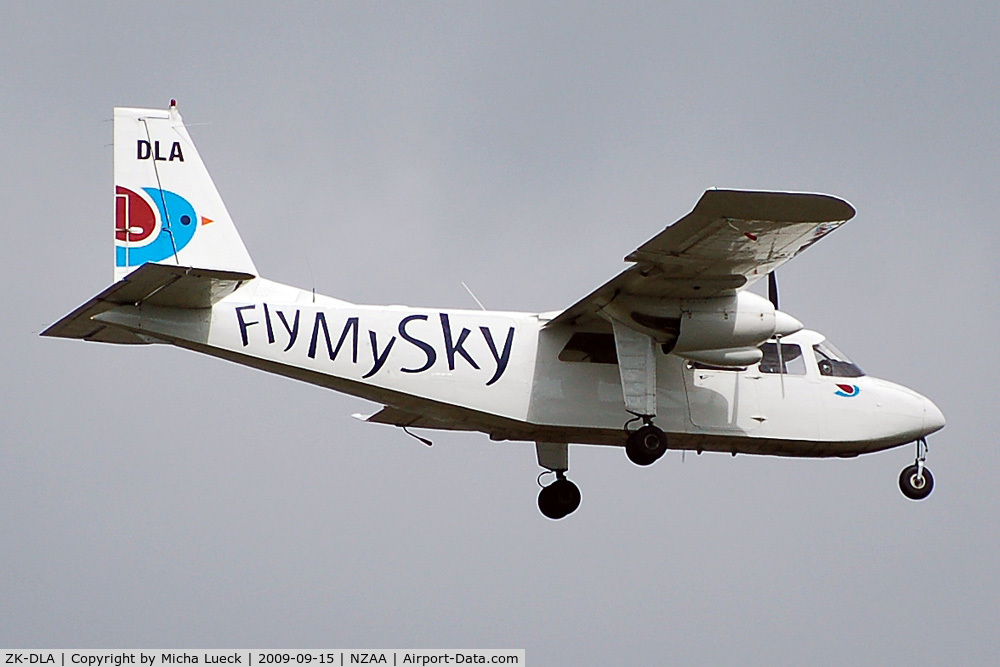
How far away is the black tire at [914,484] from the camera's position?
25.2 metres

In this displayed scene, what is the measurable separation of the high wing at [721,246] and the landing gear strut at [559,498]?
3.24 metres

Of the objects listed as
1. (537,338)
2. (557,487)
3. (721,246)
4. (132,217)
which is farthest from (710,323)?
(132,217)

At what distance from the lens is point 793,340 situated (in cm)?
2478

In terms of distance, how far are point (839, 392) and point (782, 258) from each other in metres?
3.41

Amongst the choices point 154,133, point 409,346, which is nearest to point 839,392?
point 409,346

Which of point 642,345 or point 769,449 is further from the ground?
point 642,345

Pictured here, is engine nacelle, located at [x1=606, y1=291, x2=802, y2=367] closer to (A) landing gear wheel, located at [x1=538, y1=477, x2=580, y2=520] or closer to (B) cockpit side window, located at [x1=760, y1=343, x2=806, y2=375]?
(B) cockpit side window, located at [x1=760, y1=343, x2=806, y2=375]

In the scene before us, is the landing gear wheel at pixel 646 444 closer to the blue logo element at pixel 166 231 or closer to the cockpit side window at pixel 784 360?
the cockpit side window at pixel 784 360

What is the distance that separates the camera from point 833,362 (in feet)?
81.7

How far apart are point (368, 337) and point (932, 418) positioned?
871 cm

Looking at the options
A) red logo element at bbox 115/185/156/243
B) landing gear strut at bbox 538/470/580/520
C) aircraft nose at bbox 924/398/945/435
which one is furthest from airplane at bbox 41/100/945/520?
landing gear strut at bbox 538/470/580/520

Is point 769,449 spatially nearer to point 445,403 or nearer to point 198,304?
point 445,403

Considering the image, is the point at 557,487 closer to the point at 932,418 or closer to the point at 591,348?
the point at 591,348

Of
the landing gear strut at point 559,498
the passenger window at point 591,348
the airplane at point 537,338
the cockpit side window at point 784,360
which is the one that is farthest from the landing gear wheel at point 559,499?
the cockpit side window at point 784,360
